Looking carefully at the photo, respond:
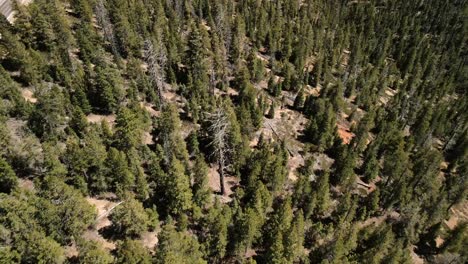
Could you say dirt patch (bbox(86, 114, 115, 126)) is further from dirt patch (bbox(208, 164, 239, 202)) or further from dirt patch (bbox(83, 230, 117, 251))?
dirt patch (bbox(83, 230, 117, 251))

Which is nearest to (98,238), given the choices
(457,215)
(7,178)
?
(7,178)

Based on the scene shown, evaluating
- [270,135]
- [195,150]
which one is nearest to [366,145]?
[270,135]

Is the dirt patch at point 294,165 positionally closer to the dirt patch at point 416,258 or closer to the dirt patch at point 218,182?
the dirt patch at point 218,182

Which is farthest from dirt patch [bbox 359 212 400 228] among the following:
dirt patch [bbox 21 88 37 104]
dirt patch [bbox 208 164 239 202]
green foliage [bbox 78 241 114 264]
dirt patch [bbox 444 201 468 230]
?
dirt patch [bbox 21 88 37 104]

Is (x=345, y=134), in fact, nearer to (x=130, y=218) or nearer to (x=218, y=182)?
(x=218, y=182)

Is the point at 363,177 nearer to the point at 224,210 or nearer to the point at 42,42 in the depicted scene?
the point at 224,210

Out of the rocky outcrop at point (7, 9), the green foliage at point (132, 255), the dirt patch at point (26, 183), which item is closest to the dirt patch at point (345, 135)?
the green foliage at point (132, 255)

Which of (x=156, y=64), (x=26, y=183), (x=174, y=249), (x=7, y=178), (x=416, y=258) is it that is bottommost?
(x=416, y=258)
